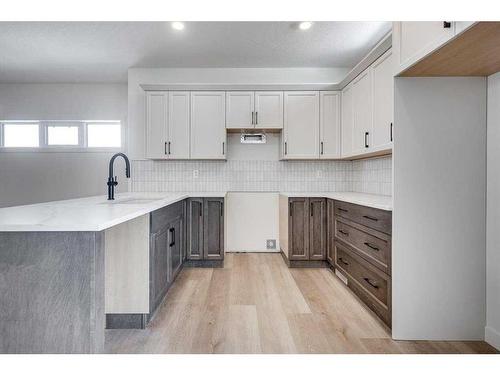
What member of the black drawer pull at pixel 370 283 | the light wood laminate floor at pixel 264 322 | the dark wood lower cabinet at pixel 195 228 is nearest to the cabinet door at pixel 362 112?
the black drawer pull at pixel 370 283

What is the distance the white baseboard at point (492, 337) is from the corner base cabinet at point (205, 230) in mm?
2509

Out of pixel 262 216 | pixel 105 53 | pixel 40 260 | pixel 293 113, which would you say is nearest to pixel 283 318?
pixel 40 260

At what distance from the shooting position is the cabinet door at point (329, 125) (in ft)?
13.2

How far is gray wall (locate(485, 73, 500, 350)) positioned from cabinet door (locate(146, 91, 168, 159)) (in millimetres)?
3380

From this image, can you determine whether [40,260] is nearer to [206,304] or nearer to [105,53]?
[206,304]

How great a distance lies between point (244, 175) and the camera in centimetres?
448

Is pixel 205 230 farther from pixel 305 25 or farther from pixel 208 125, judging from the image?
pixel 305 25

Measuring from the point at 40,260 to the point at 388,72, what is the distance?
9.27ft

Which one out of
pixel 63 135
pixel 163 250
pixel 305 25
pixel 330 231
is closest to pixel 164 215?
pixel 163 250

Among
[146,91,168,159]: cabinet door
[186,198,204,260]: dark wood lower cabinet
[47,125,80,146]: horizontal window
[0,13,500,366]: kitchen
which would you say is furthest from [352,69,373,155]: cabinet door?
[47,125,80,146]: horizontal window

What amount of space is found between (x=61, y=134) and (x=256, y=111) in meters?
3.54

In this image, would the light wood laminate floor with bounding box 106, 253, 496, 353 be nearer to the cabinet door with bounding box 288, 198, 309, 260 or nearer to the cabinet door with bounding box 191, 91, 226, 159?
the cabinet door with bounding box 288, 198, 309, 260

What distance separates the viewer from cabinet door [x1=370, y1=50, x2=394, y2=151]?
8.74ft

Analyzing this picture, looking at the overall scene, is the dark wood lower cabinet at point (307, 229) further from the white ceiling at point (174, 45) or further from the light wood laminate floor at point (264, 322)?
Answer: the white ceiling at point (174, 45)
